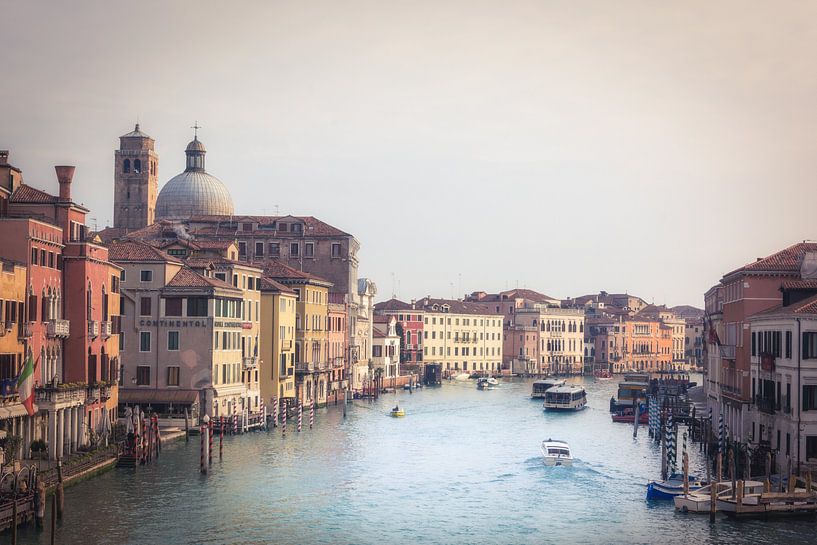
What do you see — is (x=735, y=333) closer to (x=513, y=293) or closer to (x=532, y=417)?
(x=532, y=417)

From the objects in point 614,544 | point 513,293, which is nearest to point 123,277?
point 614,544

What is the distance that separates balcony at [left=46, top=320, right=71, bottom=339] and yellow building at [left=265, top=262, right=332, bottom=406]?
29.5 meters

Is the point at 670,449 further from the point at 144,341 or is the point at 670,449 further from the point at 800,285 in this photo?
the point at 144,341

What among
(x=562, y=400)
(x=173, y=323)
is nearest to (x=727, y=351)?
(x=173, y=323)

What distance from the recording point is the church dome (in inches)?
3927

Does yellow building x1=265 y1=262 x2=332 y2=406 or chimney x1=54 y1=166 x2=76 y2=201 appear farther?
yellow building x1=265 y1=262 x2=332 y2=406

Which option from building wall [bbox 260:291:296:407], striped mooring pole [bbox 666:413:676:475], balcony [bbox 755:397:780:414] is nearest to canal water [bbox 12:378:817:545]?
striped mooring pole [bbox 666:413:676:475]

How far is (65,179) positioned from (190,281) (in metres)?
15.7

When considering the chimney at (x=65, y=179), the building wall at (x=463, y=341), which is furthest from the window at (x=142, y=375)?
the building wall at (x=463, y=341)

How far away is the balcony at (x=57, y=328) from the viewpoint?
44219mm

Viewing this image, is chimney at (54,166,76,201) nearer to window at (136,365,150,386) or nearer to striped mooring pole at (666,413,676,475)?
window at (136,365,150,386)

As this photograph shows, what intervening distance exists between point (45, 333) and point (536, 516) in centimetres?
1737

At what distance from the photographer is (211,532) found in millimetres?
35656

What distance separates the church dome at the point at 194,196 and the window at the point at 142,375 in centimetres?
3936
